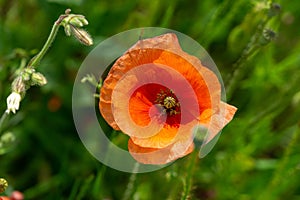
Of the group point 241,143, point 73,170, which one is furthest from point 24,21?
point 241,143

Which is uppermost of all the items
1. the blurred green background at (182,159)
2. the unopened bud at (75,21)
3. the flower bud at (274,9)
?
the flower bud at (274,9)

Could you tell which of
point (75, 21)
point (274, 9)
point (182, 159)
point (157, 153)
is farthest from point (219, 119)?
point (182, 159)

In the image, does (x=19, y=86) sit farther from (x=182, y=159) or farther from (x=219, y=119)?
(x=182, y=159)

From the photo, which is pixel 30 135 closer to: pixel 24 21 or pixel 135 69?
pixel 24 21

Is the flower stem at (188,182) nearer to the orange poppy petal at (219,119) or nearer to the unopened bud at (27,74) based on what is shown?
the orange poppy petal at (219,119)

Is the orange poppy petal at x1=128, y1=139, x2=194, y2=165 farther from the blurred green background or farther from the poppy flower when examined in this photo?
the blurred green background

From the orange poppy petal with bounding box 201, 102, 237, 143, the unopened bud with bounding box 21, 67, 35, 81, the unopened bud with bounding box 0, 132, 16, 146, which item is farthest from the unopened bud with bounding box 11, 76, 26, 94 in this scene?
the orange poppy petal with bounding box 201, 102, 237, 143

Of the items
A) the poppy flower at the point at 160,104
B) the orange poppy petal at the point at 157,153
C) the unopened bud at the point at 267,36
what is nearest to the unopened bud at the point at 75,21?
the poppy flower at the point at 160,104
